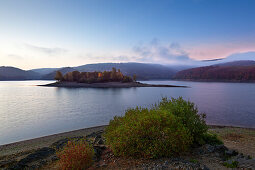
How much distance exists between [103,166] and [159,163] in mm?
2714

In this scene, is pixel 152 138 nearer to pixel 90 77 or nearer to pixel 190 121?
pixel 190 121

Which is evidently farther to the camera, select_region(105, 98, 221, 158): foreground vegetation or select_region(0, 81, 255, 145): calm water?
select_region(0, 81, 255, 145): calm water

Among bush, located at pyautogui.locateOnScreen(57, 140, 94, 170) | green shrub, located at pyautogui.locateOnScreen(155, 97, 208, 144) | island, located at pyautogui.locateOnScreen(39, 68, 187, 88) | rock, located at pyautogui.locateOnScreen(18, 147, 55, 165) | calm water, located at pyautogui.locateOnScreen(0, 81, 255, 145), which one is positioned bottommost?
calm water, located at pyautogui.locateOnScreen(0, 81, 255, 145)

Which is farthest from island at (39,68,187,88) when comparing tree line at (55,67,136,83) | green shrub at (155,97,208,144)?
green shrub at (155,97,208,144)

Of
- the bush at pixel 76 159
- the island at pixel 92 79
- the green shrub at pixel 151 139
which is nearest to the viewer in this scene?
the bush at pixel 76 159

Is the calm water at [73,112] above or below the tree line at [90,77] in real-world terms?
below

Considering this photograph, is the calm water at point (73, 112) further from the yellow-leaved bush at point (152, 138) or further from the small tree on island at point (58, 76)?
the small tree on island at point (58, 76)

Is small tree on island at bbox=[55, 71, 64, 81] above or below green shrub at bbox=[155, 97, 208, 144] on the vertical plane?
above

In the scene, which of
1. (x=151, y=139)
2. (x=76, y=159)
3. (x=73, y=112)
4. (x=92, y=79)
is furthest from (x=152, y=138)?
(x=92, y=79)

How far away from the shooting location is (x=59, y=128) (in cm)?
2408

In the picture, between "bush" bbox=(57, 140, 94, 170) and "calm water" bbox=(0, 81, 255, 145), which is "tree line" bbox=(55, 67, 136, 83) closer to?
"calm water" bbox=(0, 81, 255, 145)

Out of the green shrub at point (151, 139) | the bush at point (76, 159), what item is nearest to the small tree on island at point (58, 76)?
the bush at point (76, 159)

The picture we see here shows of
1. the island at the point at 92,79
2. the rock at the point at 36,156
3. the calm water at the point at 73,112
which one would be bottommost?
the calm water at the point at 73,112

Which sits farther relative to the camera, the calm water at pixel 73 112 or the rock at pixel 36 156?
the calm water at pixel 73 112
